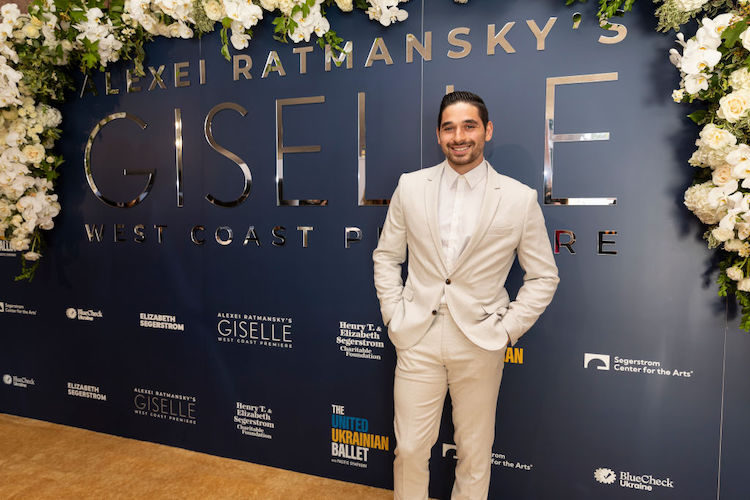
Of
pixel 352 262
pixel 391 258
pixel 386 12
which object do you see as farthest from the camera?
pixel 352 262

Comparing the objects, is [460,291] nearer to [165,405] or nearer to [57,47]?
[165,405]

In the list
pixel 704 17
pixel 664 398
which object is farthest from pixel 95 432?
pixel 704 17

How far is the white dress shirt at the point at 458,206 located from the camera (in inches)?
82.7

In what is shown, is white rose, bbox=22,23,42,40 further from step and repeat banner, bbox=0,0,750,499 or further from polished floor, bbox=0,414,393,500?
polished floor, bbox=0,414,393,500

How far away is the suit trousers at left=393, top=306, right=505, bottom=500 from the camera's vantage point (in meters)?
2.11

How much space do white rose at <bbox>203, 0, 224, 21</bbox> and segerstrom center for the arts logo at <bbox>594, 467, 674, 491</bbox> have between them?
10.5 ft

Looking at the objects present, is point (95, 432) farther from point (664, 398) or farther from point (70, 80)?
point (664, 398)

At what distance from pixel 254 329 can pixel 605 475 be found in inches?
82.7

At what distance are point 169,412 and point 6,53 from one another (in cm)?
254

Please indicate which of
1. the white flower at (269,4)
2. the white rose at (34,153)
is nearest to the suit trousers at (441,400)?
the white flower at (269,4)

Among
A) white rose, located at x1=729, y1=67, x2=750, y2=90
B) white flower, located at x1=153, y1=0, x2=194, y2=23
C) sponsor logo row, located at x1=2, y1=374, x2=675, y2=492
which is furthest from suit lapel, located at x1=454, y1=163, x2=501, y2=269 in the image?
white flower, located at x1=153, y1=0, x2=194, y2=23

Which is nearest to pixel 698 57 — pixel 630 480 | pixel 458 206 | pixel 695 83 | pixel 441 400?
pixel 695 83

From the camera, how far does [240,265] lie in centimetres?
304

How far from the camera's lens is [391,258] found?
2.28 metres
